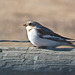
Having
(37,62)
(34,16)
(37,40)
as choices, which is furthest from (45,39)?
(34,16)

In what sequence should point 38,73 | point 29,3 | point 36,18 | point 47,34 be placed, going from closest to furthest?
point 38,73 < point 47,34 < point 36,18 < point 29,3

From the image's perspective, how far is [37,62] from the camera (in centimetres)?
248

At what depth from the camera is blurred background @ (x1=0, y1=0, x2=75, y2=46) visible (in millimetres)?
10766

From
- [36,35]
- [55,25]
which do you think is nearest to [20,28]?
[55,25]

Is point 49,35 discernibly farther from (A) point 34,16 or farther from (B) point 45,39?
(A) point 34,16

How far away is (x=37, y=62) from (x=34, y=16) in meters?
10.5

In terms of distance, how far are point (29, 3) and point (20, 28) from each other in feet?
13.4

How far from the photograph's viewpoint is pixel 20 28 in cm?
1129

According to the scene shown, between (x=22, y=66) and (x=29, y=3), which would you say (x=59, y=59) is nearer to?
(x=22, y=66)

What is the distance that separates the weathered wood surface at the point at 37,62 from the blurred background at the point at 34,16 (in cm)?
679

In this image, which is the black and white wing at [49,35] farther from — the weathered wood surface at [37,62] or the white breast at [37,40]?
the weathered wood surface at [37,62]

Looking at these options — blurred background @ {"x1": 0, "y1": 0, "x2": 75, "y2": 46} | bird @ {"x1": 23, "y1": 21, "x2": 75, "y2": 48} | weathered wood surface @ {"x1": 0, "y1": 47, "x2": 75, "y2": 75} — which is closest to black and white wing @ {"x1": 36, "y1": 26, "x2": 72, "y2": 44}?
bird @ {"x1": 23, "y1": 21, "x2": 75, "y2": 48}

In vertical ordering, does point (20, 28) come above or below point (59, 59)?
below

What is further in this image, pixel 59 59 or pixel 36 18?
pixel 36 18
